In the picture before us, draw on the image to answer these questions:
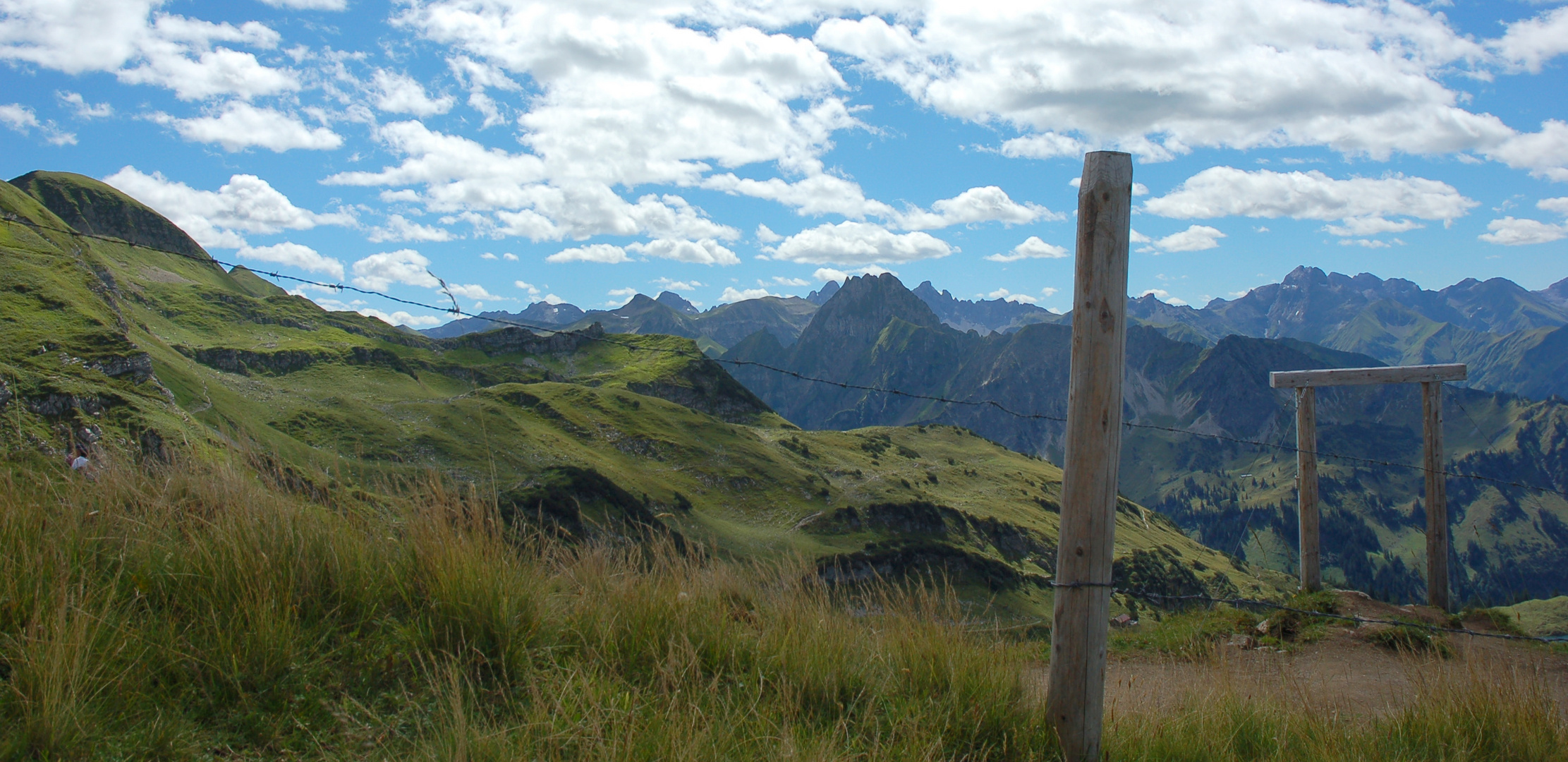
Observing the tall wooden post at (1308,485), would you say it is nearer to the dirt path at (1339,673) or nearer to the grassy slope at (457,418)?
the dirt path at (1339,673)

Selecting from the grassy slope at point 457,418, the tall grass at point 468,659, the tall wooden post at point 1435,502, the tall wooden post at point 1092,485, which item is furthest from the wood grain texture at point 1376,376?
the grassy slope at point 457,418

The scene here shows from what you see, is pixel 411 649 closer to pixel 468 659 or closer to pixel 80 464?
pixel 468 659

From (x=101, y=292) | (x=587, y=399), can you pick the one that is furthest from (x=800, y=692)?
(x=587, y=399)

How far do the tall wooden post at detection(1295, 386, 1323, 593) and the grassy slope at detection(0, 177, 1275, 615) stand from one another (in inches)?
1409

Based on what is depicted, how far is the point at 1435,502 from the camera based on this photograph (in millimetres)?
16531

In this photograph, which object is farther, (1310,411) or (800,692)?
(1310,411)

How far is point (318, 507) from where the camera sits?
5.84 m

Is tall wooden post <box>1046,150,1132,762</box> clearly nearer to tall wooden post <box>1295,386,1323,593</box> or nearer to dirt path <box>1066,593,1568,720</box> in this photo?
dirt path <box>1066,593,1568,720</box>

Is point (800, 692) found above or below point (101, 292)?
below

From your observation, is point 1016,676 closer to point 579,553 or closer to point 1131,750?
point 1131,750

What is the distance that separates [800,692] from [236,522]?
3727mm

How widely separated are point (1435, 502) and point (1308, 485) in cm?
260

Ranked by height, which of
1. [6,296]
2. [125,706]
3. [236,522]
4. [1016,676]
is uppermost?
[6,296]

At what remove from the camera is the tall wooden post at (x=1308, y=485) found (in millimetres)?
16266
